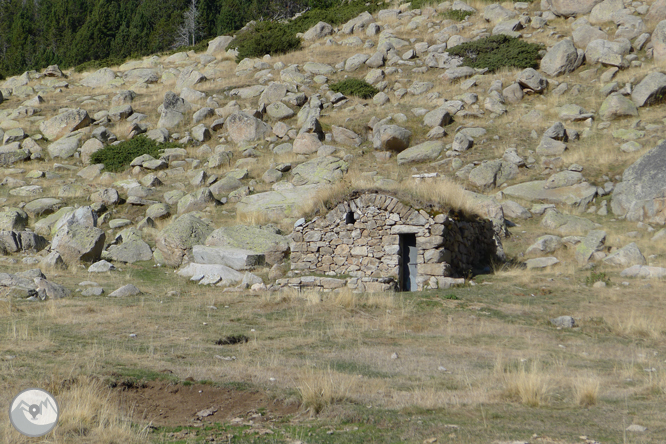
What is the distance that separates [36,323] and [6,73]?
52178mm

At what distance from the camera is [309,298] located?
13.1m

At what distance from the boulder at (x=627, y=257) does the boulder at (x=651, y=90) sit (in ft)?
35.2

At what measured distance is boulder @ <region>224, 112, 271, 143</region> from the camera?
27.3 meters

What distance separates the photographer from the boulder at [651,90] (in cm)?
2352

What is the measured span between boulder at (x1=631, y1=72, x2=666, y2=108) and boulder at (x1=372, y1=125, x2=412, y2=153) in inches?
371

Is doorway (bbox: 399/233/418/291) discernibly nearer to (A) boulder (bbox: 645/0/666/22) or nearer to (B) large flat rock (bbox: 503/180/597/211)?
(B) large flat rock (bbox: 503/180/597/211)

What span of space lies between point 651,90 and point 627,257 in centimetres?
1154

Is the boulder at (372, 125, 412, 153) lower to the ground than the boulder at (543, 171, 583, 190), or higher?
higher

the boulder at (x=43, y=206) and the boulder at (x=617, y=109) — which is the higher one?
the boulder at (x=617, y=109)

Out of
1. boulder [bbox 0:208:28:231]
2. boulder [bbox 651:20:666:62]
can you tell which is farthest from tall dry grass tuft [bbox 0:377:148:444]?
boulder [bbox 651:20:666:62]

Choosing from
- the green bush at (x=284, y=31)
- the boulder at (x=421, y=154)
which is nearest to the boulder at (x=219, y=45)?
the green bush at (x=284, y=31)

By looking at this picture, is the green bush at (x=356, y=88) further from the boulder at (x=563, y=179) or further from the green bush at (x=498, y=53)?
the boulder at (x=563, y=179)

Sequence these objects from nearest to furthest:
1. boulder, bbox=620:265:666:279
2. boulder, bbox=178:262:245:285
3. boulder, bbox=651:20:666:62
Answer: boulder, bbox=620:265:666:279
boulder, bbox=178:262:245:285
boulder, bbox=651:20:666:62

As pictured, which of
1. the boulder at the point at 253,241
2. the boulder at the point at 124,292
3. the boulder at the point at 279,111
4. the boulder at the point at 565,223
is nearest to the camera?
the boulder at the point at 124,292
